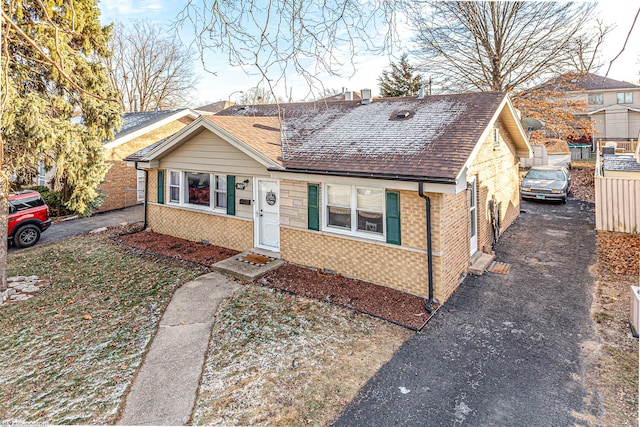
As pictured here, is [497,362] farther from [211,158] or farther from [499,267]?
[211,158]

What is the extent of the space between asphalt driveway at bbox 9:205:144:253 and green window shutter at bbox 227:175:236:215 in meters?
6.89

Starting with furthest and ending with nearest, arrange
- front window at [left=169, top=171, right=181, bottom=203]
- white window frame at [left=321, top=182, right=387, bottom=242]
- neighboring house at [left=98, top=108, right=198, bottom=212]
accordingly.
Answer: neighboring house at [left=98, top=108, right=198, bottom=212]
front window at [left=169, top=171, right=181, bottom=203]
white window frame at [left=321, top=182, right=387, bottom=242]

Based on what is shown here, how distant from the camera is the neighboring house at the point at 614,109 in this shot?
3362cm

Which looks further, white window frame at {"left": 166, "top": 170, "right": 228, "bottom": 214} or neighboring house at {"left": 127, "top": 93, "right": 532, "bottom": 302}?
white window frame at {"left": 166, "top": 170, "right": 228, "bottom": 214}

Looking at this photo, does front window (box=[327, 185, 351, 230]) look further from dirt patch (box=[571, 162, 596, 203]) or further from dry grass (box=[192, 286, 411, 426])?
dirt patch (box=[571, 162, 596, 203])

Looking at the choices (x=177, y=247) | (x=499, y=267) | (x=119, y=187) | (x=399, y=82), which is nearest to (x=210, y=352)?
(x=177, y=247)

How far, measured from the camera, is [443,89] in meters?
21.6

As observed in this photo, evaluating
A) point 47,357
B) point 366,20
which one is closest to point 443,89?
point 366,20

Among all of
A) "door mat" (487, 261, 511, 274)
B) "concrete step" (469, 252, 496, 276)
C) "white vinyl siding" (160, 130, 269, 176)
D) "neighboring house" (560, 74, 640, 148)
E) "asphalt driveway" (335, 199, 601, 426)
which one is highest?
"neighboring house" (560, 74, 640, 148)

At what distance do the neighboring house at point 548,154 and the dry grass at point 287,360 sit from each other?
23073mm

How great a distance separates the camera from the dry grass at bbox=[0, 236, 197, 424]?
4.69m

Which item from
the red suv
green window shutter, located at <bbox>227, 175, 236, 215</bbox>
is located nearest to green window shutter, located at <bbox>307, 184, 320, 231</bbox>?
green window shutter, located at <bbox>227, 175, 236, 215</bbox>

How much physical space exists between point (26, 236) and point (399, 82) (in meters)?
24.9

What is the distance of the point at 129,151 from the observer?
18.4m
